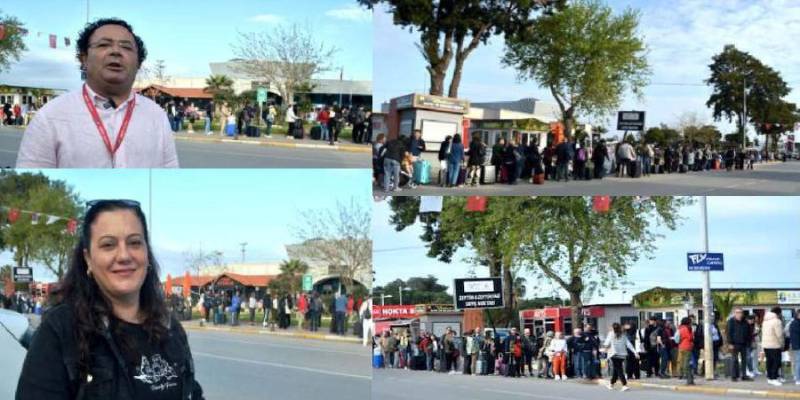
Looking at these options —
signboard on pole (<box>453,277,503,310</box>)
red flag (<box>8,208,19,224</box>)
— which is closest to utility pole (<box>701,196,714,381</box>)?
signboard on pole (<box>453,277,503,310</box>)

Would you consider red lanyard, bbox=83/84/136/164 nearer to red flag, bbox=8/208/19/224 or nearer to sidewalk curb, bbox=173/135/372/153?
red flag, bbox=8/208/19/224

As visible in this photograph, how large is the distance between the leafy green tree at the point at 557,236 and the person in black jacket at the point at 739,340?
4.86ft

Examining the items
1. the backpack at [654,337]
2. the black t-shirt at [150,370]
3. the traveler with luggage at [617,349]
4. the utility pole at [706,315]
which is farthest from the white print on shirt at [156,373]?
the backpack at [654,337]

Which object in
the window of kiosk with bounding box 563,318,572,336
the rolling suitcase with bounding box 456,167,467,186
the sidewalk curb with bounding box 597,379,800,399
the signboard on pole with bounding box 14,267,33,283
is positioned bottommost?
the sidewalk curb with bounding box 597,379,800,399

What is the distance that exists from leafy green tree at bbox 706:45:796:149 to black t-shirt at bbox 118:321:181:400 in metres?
6.68

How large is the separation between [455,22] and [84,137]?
5.60 metres

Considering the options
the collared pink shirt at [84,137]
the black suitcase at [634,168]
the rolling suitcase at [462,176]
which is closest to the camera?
the collared pink shirt at [84,137]

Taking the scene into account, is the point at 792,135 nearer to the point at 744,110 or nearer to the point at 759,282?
the point at 744,110

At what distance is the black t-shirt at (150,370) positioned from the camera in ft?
6.64

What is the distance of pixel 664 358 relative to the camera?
25.7ft

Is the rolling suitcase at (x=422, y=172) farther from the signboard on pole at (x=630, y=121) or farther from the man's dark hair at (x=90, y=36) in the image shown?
the man's dark hair at (x=90, y=36)

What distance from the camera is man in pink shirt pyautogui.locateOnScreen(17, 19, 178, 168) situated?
10.0 ft

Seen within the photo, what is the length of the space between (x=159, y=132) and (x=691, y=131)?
7162 mm

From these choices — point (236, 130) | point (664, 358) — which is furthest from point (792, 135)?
point (236, 130)
